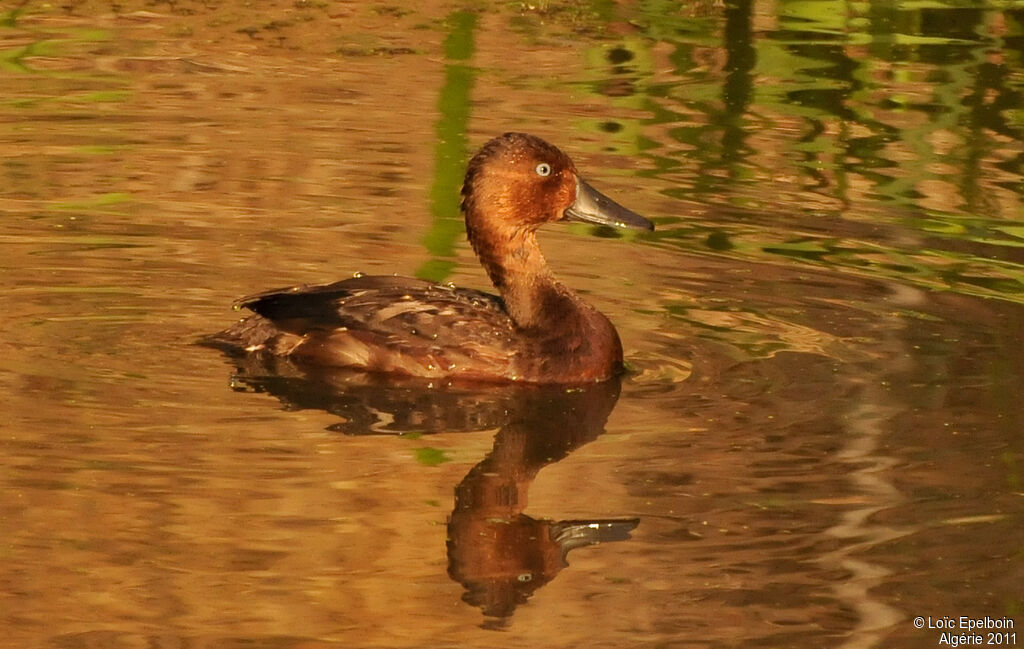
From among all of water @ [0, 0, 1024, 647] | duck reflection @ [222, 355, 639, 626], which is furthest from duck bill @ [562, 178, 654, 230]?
duck reflection @ [222, 355, 639, 626]

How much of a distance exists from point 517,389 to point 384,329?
0.61 meters

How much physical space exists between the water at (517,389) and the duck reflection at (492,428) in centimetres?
2

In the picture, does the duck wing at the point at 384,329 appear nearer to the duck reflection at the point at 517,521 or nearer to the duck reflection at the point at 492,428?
the duck reflection at the point at 492,428

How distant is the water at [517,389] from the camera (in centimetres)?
580

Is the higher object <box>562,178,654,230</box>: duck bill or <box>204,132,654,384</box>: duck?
<box>562,178,654,230</box>: duck bill

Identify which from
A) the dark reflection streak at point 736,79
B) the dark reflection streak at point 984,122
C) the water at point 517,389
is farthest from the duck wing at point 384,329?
the dark reflection streak at point 984,122

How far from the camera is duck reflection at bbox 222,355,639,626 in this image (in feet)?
19.7

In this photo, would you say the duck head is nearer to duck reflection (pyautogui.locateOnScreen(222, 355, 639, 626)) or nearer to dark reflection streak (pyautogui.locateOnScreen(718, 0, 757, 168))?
duck reflection (pyautogui.locateOnScreen(222, 355, 639, 626))

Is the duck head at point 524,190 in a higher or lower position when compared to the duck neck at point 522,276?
higher

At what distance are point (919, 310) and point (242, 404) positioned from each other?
3265mm

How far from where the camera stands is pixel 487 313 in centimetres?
835

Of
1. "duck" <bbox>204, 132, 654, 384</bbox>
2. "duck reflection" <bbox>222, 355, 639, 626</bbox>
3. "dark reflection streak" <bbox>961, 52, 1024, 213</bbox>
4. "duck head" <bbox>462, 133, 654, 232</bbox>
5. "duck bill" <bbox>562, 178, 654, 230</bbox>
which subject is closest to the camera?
"duck reflection" <bbox>222, 355, 639, 626</bbox>

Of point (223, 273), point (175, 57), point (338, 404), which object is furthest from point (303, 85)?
point (338, 404)

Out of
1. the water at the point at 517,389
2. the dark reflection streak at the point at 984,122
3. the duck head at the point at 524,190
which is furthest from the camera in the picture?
the dark reflection streak at the point at 984,122
